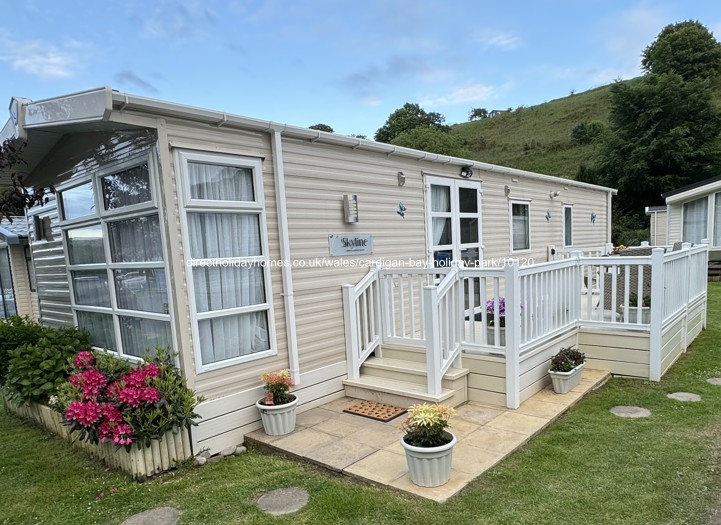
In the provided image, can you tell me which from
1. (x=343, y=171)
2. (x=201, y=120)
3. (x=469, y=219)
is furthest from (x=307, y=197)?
(x=469, y=219)

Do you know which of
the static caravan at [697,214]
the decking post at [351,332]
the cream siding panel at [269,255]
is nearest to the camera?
the cream siding panel at [269,255]

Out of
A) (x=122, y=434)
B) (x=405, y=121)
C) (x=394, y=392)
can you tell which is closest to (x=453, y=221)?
(x=394, y=392)

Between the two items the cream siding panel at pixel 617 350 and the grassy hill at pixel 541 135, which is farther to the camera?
the grassy hill at pixel 541 135

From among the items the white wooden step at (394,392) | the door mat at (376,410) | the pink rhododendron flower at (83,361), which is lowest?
the door mat at (376,410)

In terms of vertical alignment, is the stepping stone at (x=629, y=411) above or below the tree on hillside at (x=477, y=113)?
below

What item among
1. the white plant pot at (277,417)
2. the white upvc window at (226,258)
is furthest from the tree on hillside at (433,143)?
the white plant pot at (277,417)

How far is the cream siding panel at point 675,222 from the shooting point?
14922 millimetres

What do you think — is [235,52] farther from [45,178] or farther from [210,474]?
[210,474]

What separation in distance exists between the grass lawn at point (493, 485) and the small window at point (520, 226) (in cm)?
403

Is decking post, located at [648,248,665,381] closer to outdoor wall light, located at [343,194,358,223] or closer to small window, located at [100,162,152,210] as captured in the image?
outdoor wall light, located at [343,194,358,223]

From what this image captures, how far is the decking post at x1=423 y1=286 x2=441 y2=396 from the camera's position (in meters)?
4.00

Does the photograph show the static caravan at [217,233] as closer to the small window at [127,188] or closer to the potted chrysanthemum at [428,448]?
the small window at [127,188]

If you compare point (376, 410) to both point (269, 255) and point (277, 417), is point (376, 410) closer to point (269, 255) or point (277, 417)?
point (277, 417)

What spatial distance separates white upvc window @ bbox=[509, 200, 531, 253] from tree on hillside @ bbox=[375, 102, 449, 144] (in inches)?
1246
